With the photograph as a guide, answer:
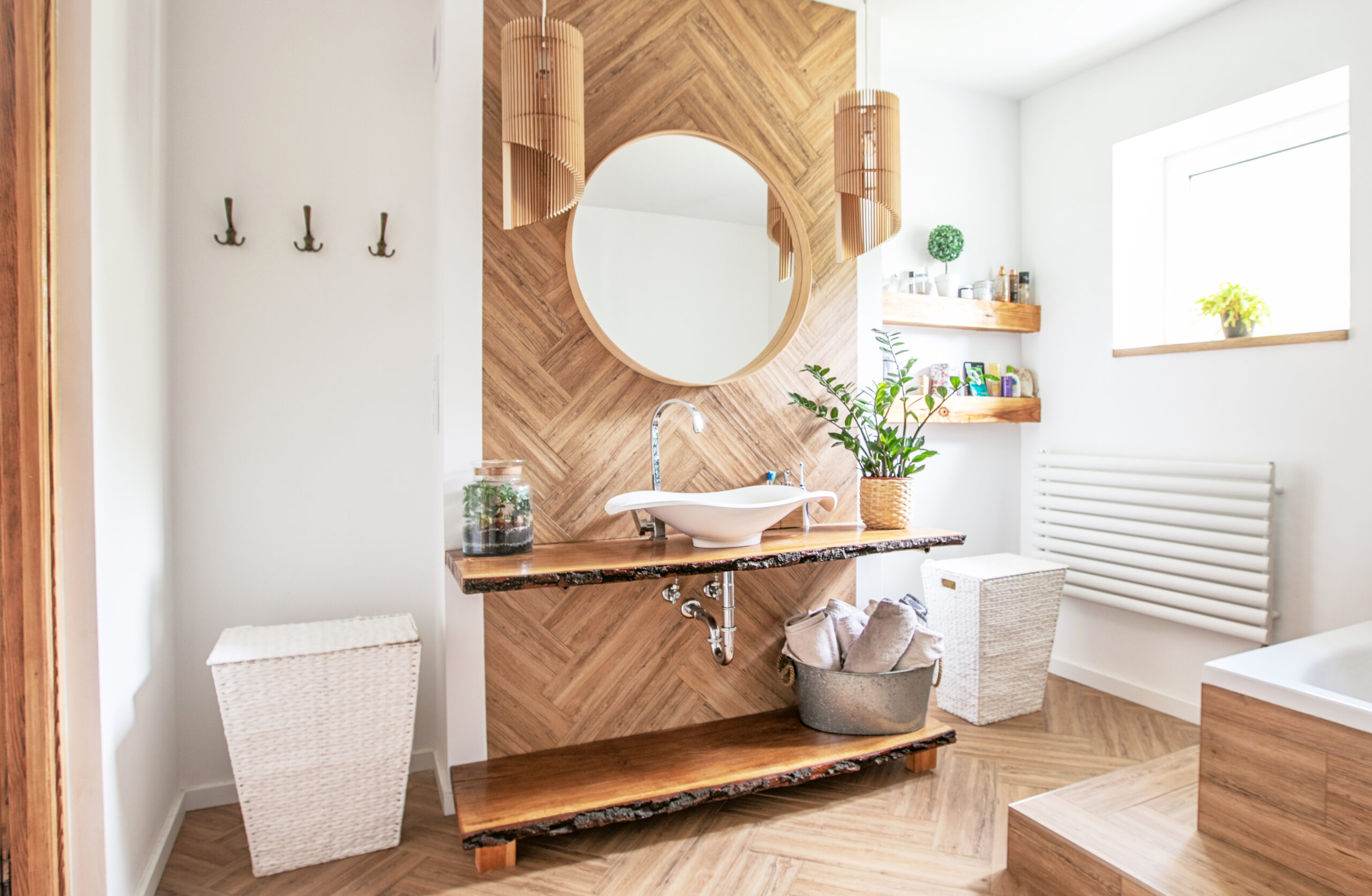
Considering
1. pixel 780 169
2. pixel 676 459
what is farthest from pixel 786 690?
pixel 780 169

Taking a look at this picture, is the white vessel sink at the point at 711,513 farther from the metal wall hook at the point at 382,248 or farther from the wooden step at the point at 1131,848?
the metal wall hook at the point at 382,248

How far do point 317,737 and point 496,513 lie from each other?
701 millimetres

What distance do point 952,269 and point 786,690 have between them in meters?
2.01

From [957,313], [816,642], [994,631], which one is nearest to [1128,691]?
[994,631]

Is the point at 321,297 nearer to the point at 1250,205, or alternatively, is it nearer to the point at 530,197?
the point at 530,197

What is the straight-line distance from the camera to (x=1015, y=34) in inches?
116

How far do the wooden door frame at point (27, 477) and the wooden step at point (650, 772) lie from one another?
838 mm

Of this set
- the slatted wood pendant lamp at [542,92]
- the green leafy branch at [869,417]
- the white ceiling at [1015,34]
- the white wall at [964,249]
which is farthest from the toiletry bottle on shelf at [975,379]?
the slatted wood pendant lamp at [542,92]

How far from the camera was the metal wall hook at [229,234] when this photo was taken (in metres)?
2.21

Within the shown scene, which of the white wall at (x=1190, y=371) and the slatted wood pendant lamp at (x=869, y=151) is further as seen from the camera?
the white wall at (x=1190, y=371)

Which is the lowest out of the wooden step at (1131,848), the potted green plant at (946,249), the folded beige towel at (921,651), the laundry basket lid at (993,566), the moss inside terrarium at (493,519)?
the wooden step at (1131,848)

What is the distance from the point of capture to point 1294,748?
1643 millimetres

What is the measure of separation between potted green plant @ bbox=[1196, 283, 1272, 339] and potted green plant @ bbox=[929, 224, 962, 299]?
0.96 m

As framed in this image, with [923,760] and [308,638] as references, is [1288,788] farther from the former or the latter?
[308,638]
